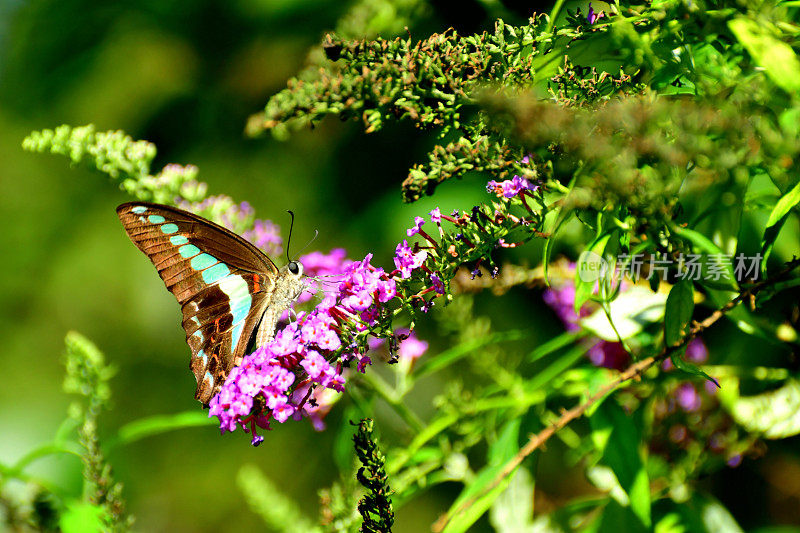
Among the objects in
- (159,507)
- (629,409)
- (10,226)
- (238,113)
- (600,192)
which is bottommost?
(629,409)

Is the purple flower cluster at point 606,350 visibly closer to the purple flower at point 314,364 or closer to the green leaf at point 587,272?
the green leaf at point 587,272

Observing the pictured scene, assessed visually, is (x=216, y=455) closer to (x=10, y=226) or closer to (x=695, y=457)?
(x=10, y=226)

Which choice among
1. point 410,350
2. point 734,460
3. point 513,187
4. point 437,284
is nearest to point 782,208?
point 513,187

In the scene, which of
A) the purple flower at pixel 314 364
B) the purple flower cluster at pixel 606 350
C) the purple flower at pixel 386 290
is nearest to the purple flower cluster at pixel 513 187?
the purple flower at pixel 386 290

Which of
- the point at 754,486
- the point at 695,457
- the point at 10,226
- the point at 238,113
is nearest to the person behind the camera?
the point at 695,457

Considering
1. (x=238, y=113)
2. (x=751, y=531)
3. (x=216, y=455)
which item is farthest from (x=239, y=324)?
(x=216, y=455)

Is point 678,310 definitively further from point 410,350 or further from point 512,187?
point 410,350

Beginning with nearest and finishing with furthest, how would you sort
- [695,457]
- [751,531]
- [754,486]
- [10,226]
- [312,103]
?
[312,103]
[695,457]
[751,531]
[754,486]
[10,226]
